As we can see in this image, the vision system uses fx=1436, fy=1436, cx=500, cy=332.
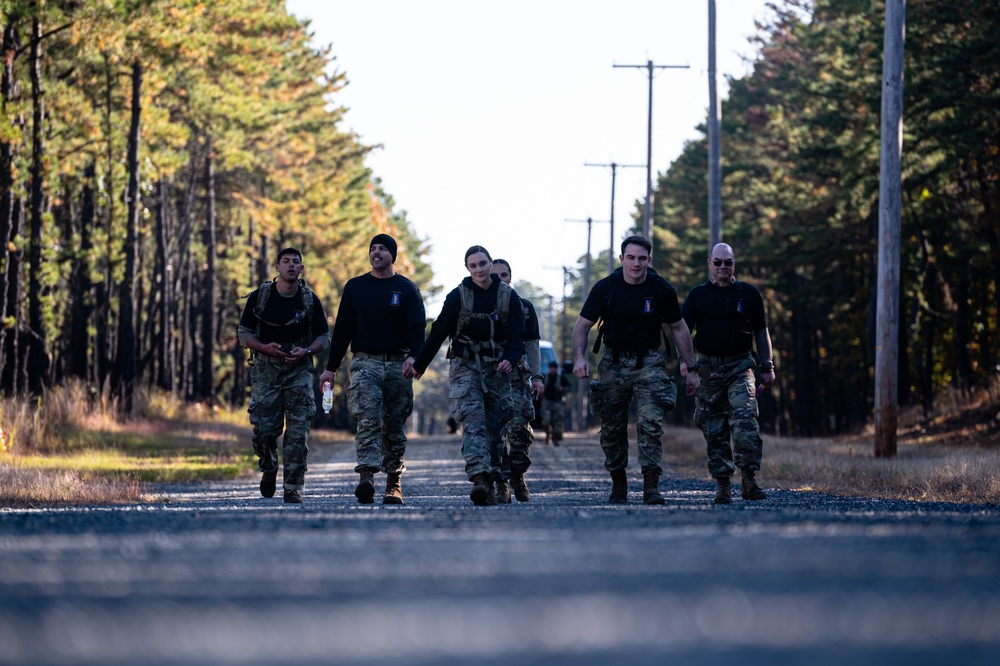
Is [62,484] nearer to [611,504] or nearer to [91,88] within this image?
[611,504]

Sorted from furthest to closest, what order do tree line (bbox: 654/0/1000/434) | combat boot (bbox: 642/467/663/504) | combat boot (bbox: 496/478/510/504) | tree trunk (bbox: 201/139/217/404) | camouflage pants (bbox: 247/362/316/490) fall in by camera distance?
tree trunk (bbox: 201/139/217/404)
tree line (bbox: 654/0/1000/434)
camouflage pants (bbox: 247/362/316/490)
combat boot (bbox: 496/478/510/504)
combat boot (bbox: 642/467/663/504)

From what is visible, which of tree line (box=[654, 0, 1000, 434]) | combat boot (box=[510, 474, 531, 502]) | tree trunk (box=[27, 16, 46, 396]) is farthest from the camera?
tree line (box=[654, 0, 1000, 434])

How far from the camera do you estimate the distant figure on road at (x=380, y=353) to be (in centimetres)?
1266

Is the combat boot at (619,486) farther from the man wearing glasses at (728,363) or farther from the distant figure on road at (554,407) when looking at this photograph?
the distant figure on road at (554,407)

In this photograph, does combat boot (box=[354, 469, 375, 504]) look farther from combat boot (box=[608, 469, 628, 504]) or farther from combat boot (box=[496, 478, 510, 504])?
combat boot (box=[608, 469, 628, 504])

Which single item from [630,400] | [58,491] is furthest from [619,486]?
[58,491]

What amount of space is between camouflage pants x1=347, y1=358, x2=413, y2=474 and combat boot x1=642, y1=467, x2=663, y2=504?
2.14 m

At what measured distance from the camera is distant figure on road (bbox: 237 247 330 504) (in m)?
13.5

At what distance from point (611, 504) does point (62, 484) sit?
541 cm

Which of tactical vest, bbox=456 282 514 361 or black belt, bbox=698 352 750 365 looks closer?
tactical vest, bbox=456 282 514 361

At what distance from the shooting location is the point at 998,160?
33.5m

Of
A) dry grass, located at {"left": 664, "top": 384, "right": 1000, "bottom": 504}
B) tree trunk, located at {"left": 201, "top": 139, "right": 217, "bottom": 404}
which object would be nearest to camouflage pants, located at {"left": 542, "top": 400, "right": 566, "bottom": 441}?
dry grass, located at {"left": 664, "top": 384, "right": 1000, "bottom": 504}

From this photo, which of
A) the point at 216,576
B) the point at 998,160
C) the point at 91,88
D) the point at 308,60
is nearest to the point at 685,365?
the point at 216,576

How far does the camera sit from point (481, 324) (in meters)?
12.4
